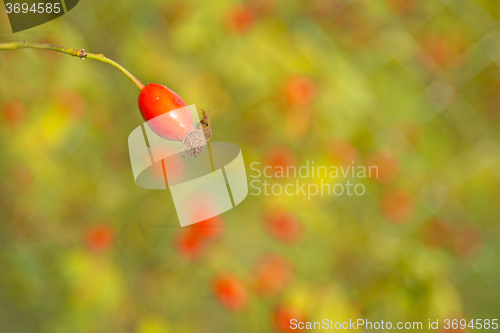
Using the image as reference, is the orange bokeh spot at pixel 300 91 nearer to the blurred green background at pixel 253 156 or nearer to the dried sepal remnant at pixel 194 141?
the blurred green background at pixel 253 156

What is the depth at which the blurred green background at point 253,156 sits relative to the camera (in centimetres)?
92

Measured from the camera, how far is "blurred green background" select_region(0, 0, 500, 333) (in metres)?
0.92

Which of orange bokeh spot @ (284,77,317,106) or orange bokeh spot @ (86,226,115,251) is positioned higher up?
orange bokeh spot @ (284,77,317,106)

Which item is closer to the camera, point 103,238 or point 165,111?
point 165,111

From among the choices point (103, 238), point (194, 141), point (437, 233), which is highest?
point (194, 141)

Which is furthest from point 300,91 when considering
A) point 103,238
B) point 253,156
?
point 103,238

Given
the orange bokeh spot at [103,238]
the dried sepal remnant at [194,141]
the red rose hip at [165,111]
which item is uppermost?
the red rose hip at [165,111]

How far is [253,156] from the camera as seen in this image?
97 cm

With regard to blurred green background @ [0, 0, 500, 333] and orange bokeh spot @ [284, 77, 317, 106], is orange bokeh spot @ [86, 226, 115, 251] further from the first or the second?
orange bokeh spot @ [284, 77, 317, 106]

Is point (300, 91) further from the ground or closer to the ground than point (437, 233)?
further from the ground

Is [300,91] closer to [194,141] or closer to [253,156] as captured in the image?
[253,156]

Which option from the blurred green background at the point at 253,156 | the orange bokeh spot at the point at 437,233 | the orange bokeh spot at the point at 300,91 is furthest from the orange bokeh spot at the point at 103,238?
the orange bokeh spot at the point at 437,233

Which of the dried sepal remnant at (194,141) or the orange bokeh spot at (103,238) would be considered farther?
the orange bokeh spot at (103,238)

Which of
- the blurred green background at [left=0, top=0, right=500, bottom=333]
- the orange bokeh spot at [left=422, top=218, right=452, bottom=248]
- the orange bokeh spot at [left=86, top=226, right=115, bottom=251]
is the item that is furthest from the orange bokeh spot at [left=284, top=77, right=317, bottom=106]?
the orange bokeh spot at [left=86, top=226, right=115, bottom=251]
